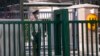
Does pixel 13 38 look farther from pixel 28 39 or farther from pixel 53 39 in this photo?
pixel 53 39

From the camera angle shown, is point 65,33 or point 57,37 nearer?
point 65,33

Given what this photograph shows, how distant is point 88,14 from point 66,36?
7.23 meters

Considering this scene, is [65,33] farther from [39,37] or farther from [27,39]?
[27,39]

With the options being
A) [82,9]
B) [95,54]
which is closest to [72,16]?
[82,9]

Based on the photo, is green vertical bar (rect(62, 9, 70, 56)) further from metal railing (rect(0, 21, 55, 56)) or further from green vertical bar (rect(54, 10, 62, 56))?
metal railing (rect(0, 21, 55, 56))

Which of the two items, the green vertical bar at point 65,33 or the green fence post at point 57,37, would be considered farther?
the green fence post at point 57,37

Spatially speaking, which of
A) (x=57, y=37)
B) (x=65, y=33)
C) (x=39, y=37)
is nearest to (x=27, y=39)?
(x=39, y=37)

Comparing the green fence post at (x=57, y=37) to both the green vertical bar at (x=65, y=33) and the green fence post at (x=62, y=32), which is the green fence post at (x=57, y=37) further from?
the green vertical bar at (x=65, y=33)

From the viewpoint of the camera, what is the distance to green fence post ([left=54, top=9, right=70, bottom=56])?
20.5 ft

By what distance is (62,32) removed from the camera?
21.0 feet

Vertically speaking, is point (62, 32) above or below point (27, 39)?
above

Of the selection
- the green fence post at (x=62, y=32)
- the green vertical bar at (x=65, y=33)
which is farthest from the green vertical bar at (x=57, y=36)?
the green vertical bar at (x=65, y=33)

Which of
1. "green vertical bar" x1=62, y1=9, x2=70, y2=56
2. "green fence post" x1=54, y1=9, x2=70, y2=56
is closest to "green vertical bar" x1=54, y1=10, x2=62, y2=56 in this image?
"green fence post" x1=54, y1=9, x2=70, y2=56

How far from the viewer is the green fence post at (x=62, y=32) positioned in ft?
20.5
